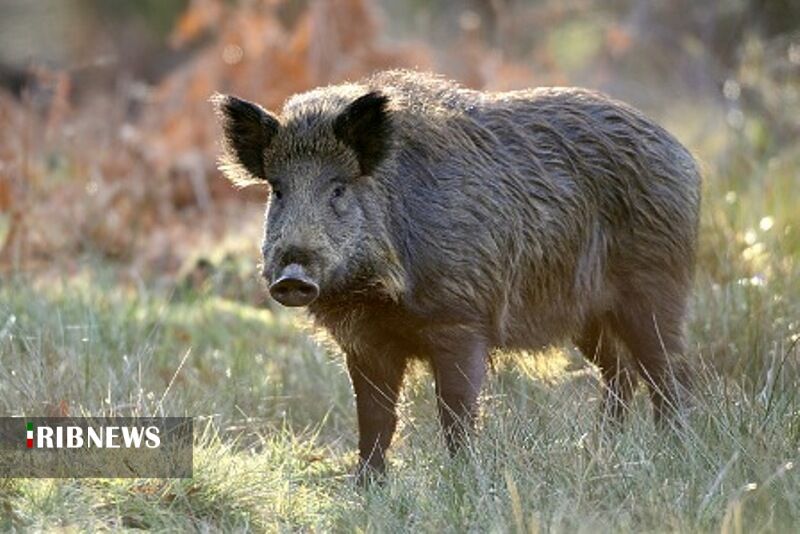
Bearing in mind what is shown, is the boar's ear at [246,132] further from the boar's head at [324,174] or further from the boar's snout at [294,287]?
the boar's snout at [294,287]

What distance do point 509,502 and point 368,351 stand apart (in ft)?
4.79

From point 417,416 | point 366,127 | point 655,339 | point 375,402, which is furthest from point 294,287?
point 655,339

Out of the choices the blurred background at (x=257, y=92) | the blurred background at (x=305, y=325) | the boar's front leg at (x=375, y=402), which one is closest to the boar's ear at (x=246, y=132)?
the boar's front leg at (x=375, y=402)

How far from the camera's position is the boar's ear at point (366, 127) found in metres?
6.12

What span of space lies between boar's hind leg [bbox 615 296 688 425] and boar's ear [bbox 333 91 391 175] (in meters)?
1.63

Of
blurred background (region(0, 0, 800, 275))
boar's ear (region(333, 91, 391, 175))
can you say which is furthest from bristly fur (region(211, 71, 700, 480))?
blurred background (region(0, 0, 800, 275))

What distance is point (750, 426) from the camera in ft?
18.7

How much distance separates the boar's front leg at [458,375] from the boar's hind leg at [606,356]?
1074mm

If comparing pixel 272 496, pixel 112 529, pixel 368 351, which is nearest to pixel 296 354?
pixel 368 351

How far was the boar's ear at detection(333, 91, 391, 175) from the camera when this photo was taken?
612cm

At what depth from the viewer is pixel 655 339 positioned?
282 inches

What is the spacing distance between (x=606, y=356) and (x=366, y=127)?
1974mm

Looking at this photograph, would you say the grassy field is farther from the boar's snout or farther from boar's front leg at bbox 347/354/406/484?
the boar's snout

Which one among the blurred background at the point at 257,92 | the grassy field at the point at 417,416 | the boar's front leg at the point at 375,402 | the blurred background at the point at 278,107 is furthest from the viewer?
the blurred background at the point at 257,92
